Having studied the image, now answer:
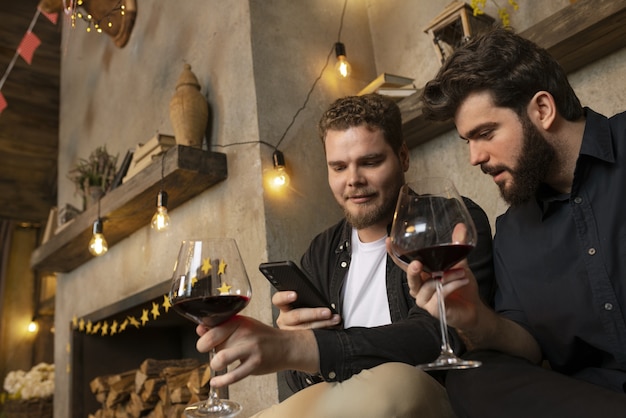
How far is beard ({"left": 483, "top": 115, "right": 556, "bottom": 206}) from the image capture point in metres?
1.36

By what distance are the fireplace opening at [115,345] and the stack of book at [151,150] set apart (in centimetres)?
97

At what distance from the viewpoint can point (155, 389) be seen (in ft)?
9.53

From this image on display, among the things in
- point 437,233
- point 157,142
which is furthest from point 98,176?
point 437,233

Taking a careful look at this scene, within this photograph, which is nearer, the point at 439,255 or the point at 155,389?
the point at 439,255

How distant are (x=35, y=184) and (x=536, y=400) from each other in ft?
26.5

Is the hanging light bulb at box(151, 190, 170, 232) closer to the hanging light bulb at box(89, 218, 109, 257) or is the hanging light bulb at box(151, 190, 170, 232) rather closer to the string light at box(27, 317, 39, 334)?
the hanging light bulb at box(89, 218, 109, 257)

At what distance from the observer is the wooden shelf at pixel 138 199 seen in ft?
8.13

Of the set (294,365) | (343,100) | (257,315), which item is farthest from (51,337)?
(294,365)

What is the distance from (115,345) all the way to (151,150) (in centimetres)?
170

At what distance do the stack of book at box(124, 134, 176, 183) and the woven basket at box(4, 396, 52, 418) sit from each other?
3547mm

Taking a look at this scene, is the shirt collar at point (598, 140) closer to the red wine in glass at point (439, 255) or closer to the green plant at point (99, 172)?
the red wine in glass at point (439, 255)

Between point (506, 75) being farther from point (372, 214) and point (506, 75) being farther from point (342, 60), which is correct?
point (342, 60)

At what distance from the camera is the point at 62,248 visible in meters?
3.65

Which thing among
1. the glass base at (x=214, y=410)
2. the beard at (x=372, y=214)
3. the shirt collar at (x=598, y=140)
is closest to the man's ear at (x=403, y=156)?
the beard at (x=372, y=214)
